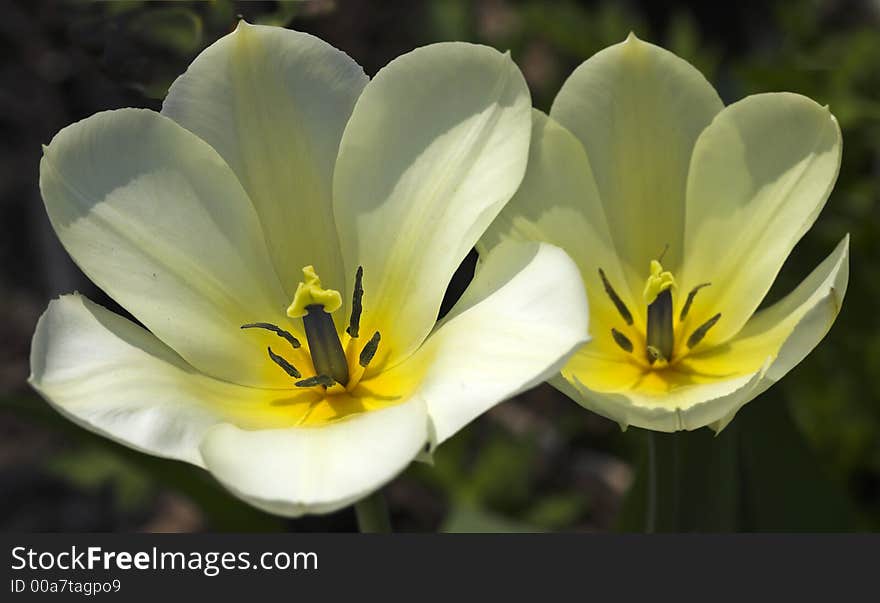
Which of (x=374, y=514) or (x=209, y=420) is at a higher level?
(x=209, y=420)

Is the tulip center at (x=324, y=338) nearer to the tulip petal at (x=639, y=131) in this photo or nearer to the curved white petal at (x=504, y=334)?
the curved white petal at (x=504, y=334)

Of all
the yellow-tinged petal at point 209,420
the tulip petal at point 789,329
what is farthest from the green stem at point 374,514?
the tulip petal at point 789,329

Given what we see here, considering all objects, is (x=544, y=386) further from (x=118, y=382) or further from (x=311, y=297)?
(x=118, y=382)

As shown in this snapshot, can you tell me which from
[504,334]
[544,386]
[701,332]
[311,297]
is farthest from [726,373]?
[544,386]

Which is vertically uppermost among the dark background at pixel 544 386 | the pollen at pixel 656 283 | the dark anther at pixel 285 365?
the pollen at pixel 656 283

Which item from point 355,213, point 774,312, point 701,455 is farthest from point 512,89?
point 701,455

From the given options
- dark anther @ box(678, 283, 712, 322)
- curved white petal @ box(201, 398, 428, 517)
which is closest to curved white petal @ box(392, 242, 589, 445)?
curved white petal @ box(201, 398, 428, 517)
